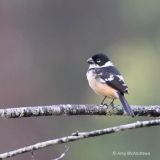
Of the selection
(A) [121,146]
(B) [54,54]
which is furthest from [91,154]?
(B) [54,54]

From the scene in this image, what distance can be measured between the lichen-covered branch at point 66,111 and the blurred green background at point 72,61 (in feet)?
40.4

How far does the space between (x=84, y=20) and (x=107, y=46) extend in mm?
5392

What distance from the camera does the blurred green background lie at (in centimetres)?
2328

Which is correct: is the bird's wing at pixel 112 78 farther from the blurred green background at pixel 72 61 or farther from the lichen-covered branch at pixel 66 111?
the blurred green background at pixel 72 61

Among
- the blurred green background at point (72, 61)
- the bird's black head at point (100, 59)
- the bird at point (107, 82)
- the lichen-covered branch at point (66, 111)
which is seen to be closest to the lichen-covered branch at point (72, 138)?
the lichen-covered branch at point (66, 111)

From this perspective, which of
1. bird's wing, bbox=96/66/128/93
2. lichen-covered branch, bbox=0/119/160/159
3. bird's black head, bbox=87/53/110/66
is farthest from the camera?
bird's black head, bbox=87/53/110/66

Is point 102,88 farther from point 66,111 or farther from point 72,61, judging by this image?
point 72,61

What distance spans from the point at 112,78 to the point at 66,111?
86.6 inches

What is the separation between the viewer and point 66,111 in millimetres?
8430

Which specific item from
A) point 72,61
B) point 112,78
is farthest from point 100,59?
point 72,61

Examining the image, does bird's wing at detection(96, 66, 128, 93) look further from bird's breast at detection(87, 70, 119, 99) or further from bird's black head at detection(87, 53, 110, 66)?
bird's black head at detection(87, 53, 110, 66)

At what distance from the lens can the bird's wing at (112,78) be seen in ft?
33.9

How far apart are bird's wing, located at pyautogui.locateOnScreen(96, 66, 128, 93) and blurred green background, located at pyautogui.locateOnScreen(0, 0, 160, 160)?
10.3m

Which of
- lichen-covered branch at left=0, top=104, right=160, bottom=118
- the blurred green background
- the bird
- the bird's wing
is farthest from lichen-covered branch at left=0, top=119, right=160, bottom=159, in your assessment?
the blurred green background
